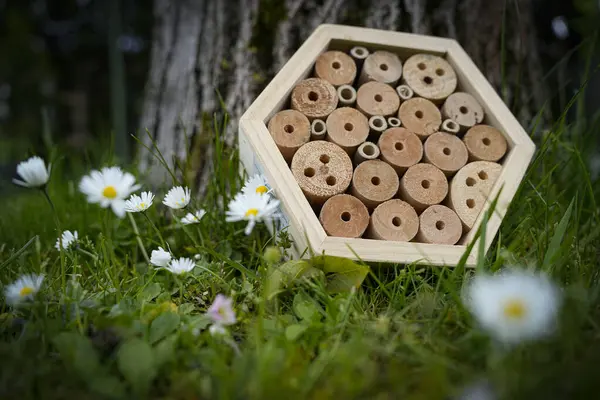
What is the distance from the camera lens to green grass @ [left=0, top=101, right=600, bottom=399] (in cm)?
72

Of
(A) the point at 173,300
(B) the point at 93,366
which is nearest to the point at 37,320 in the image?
(B) the point at 93,366

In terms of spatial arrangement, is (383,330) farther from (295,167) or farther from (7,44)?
(7,44)

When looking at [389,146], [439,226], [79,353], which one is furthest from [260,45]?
[79,353]

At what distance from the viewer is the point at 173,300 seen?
114 centimetres

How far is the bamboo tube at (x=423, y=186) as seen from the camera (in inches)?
48.9

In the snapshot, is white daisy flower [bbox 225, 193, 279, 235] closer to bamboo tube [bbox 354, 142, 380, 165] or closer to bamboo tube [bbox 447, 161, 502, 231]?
bamboo tube [bbox 354, 142, 380, 165]

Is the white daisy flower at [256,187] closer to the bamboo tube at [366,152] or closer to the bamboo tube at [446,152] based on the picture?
the bamboo tube at [366,152]

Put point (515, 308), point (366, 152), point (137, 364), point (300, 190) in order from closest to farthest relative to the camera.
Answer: point (515, 308), point (137, 364), point (300, 190), point (366, 152)

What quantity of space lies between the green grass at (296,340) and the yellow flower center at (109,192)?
212 millimetres

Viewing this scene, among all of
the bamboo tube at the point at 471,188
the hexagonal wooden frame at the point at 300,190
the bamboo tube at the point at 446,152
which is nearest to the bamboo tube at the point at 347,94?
the hexagonal wooden frame at the point at 300,190

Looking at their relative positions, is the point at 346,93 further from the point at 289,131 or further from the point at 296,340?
the point at 296,340

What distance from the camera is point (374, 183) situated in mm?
1241

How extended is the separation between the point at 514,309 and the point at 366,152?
65 centimetres

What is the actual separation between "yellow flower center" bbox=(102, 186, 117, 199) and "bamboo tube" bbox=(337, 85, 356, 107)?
0.63 m
